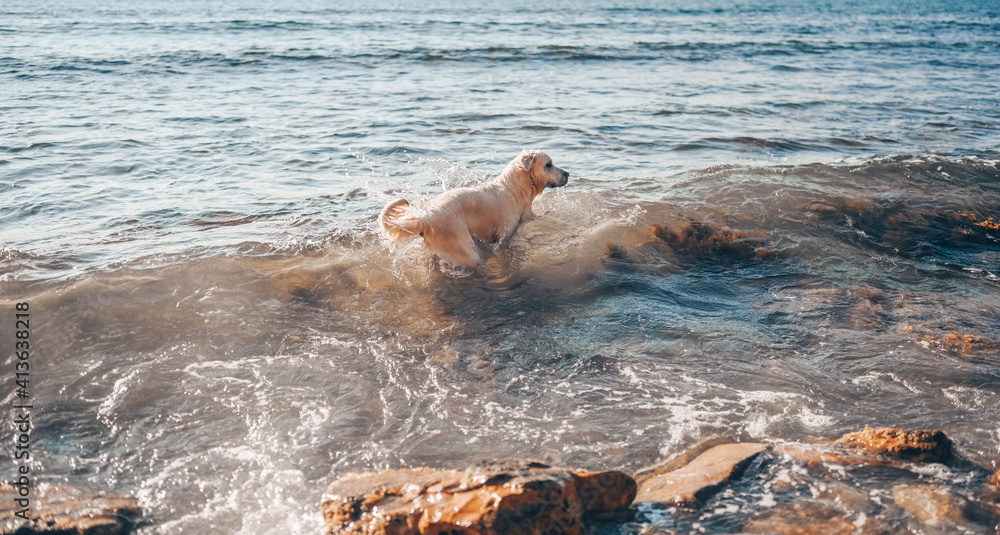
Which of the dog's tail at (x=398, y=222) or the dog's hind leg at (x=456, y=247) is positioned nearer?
the dog's tail at (x=398, y=222)

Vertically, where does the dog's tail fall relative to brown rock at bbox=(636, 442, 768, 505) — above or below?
above

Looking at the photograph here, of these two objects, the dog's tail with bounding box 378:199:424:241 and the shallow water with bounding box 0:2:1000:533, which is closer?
the shallow water with bounding box 0:2:1000:533

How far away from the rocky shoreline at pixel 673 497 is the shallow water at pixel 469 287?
0.07 m

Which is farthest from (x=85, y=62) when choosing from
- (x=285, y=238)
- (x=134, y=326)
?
(x=134, y=326)

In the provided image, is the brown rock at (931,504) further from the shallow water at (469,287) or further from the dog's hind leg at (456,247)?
the dog's hind leg at (456,247)

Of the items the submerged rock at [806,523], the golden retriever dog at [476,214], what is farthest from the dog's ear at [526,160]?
the submerged rock at [806,523]

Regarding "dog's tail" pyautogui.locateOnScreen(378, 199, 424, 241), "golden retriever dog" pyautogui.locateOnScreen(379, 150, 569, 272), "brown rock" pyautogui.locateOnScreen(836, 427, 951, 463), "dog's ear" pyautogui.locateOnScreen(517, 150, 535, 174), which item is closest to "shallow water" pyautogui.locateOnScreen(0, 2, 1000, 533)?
"brown rock" pyautogui.locateOnScreen(836, 427, 951, 463)

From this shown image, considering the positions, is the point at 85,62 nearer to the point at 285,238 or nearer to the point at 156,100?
the point at 156,100

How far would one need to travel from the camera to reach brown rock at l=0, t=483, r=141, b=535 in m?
3.27

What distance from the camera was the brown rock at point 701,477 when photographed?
3.64 metres

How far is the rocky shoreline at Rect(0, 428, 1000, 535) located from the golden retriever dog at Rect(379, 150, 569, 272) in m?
3.16

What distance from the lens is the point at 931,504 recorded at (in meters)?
3.59

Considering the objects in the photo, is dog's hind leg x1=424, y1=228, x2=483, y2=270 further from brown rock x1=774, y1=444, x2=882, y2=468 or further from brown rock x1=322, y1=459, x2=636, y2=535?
brown rock x1=774, y1=444, x2=882, y2=468

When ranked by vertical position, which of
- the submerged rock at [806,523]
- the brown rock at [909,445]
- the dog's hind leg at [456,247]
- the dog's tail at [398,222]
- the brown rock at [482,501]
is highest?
the dog's tail at [398,222]
